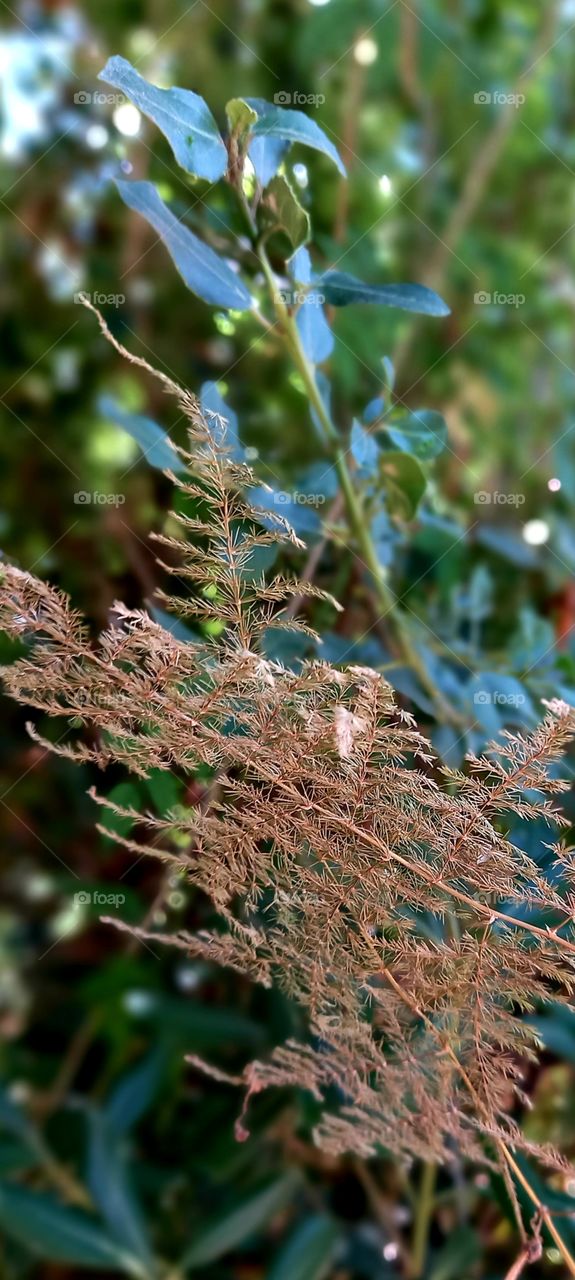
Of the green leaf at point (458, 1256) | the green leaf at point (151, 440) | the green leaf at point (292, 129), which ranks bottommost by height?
the green leaf at point (458, 1256)

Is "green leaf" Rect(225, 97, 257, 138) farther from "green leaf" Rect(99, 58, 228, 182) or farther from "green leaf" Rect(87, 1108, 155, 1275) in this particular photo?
"green leaf" Rect(87, 1108, 155, 1275)

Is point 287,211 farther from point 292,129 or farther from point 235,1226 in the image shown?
point 235,1226

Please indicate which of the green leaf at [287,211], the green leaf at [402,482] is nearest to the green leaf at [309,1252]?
the green leaf at [402,482]

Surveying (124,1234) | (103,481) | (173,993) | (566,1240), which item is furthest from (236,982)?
(103,481)

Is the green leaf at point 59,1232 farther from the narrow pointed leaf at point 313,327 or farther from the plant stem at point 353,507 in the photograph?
the narrow pointed leaf at point 313,327

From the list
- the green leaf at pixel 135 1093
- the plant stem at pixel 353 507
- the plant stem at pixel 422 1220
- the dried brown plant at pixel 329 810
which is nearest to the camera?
the dried brown plant at pixel 329 810

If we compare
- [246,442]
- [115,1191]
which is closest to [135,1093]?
[115,1191]

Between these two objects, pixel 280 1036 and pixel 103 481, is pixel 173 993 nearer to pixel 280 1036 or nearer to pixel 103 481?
pixel 280 1036

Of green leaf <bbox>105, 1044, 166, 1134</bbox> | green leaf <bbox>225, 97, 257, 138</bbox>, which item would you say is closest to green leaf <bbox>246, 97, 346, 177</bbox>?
green leaf <bbox>225, 97, 257, 138</bbox>

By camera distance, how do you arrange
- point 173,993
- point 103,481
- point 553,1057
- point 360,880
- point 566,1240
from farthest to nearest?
point 103,481
point 173,993
point 553,1057
point 566,1240
point 360,880
